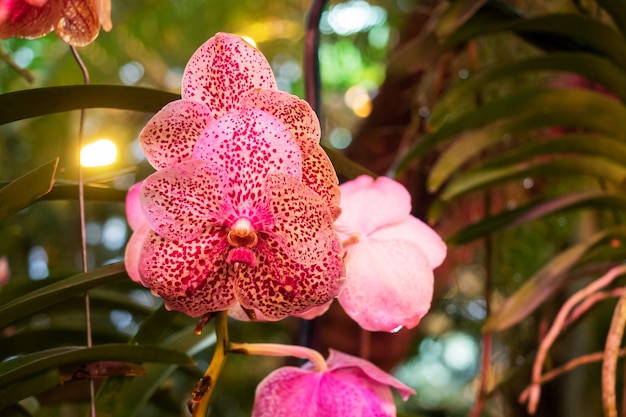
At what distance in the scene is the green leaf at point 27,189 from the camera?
0.36 meters

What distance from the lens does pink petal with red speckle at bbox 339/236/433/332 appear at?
1.34 ft

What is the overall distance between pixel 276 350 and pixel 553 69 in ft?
1.54

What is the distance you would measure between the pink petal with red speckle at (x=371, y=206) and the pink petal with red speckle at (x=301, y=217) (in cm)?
9

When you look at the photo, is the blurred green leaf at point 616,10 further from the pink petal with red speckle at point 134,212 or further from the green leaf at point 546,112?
the pink petal with red speckle at point 134,212

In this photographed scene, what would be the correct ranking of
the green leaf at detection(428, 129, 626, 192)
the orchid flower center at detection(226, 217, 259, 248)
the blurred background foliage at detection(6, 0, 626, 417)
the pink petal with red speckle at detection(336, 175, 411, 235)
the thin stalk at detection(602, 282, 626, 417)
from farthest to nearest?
the green leaf at detection(428, 129, 626, 192), the blurred background foliage at detection(6, 0, 626, 417), the thin stalk at detection(602, 282, 626, 417), the pink petal with red speckle at detection(336, 175, 411, 235), the orchid flower center at detection(226, 217, 259, 248)

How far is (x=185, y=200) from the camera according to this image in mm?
332

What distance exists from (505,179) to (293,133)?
0.48 m

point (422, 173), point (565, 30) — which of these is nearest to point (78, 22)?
point (565, 30)

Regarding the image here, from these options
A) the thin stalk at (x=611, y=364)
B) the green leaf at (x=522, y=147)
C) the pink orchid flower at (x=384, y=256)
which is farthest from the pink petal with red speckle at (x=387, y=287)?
the green leaf at (x=522, y=147)

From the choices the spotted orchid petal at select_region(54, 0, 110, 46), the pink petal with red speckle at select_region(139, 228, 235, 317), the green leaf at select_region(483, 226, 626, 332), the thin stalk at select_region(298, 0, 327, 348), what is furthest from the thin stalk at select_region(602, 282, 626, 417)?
the spotted orchid petal at select_region(54, 0, 110, 46)

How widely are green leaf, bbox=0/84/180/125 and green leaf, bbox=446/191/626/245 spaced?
1.38 feet

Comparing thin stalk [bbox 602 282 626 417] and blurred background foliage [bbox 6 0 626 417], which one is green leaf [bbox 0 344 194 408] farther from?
thin stalk [bbox 602 282 626 417]

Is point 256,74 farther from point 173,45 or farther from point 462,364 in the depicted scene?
point 462,364

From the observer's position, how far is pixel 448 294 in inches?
66.6
